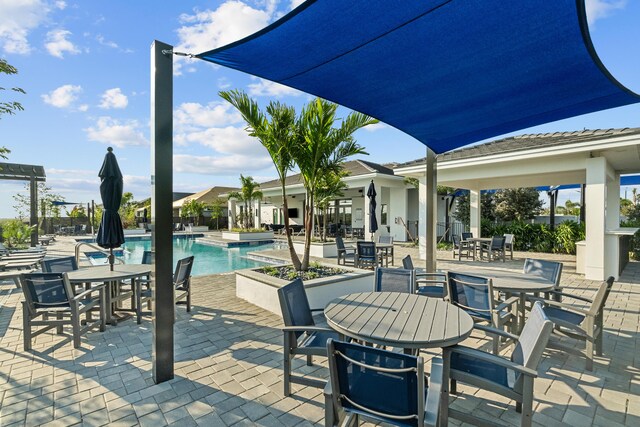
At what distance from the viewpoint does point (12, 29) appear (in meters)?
5.08

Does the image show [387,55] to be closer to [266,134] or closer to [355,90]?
[355,90]

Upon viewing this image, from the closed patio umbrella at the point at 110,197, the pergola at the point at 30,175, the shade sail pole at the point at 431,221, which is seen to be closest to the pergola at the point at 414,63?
the shade sail pole at the point at 431,221

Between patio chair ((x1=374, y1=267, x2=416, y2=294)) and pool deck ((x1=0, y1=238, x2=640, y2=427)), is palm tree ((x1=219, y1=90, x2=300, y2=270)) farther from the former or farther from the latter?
pool deck ((x1=0, y1=238, x2=640, y2=427))

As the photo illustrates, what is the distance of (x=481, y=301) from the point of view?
11.3 feet

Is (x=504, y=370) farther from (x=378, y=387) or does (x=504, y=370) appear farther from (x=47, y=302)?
(x=47, y=302)

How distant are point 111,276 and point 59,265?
4.95 ft

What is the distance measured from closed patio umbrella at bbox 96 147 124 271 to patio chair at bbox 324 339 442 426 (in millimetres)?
4398

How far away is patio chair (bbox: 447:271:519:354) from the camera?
335cm

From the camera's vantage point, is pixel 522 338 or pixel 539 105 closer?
pixel 522 338

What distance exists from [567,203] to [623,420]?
140ft

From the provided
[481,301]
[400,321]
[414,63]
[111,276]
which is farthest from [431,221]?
[111,276]

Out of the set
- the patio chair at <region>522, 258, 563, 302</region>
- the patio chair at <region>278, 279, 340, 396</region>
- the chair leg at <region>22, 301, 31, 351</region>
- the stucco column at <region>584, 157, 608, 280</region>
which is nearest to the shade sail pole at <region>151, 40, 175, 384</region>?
the patio chair at <region>278, 279, 340, 396</region>

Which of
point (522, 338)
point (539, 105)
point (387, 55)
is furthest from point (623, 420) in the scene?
point (387, 55)

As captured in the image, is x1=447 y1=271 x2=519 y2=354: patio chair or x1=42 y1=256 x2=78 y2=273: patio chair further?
x1=42 y1=256 x2=78 y2=273: patio chair
